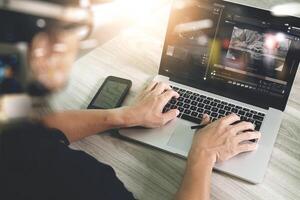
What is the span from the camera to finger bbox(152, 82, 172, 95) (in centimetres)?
117

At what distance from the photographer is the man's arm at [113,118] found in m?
1.08

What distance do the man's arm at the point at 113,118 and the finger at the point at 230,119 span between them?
119mm

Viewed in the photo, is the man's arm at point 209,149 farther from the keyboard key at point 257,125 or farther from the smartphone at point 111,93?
the smartphone at point 111,93

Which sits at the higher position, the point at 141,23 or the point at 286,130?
the point at 141,23

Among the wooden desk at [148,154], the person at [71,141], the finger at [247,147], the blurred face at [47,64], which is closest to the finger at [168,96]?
the person at [71,141]

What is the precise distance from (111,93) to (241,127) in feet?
1.12

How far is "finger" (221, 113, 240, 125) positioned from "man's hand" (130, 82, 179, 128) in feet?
0.39

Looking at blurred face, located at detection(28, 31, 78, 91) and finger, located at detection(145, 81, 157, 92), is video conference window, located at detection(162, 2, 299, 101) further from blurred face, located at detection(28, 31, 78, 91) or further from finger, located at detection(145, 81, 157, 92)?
blurred face, located at detection(28, 31, 78, 91)

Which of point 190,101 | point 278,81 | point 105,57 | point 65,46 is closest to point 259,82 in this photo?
point 278,81

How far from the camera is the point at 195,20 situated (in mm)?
1180

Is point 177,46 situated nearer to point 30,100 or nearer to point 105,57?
point 105,57

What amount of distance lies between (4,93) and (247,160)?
2.27ft

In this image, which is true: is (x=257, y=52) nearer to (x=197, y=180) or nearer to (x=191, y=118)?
(x=191, y=118)

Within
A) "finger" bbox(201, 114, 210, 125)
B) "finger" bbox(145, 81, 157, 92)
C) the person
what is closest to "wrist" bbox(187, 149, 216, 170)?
the person
